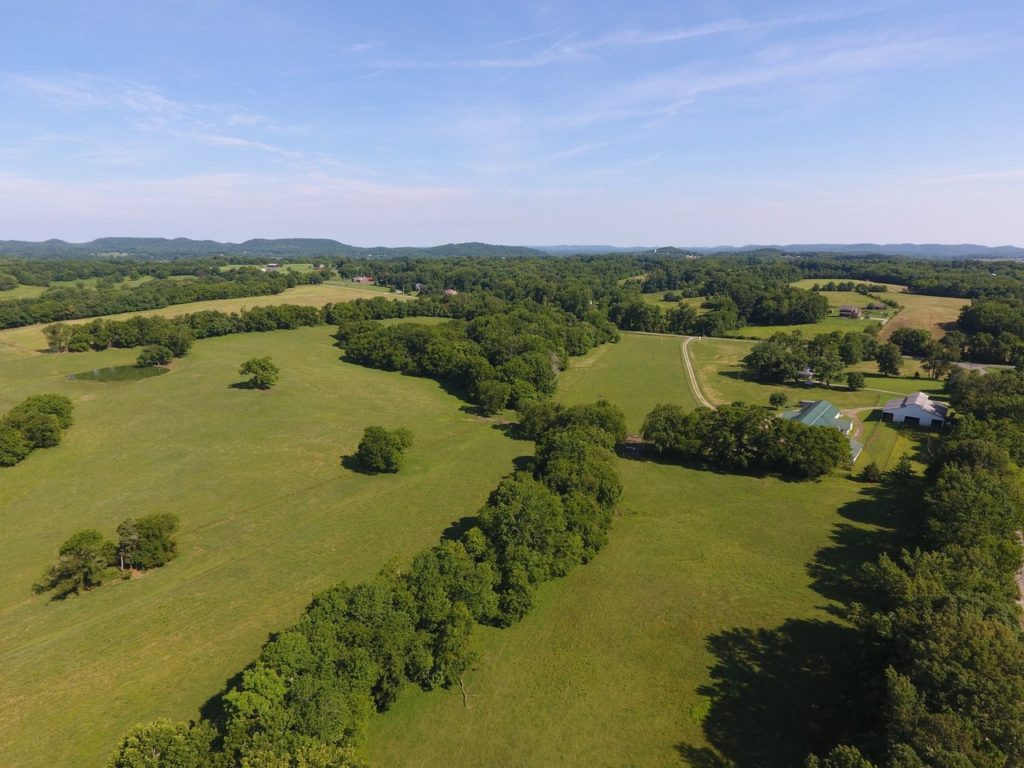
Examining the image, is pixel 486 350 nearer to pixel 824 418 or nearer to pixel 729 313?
pixel 824 418

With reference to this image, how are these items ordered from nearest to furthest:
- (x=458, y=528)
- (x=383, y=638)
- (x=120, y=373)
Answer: (x=383, y=638), (x=458, y=528), (x=120, y=373)

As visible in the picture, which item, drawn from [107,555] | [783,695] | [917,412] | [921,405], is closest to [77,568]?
[107,555]

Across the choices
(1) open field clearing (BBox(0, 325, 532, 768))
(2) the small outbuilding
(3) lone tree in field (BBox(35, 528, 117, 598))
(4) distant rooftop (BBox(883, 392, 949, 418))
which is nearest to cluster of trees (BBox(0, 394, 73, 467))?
(1) open field clearing (BBox(0, 325, 532, 768))

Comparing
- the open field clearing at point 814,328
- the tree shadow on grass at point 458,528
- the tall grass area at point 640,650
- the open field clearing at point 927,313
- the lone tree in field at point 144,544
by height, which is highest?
the open field clearing at point 927,313

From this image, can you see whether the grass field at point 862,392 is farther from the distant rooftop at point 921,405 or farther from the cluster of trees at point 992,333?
the cluster of trees at point 992,333

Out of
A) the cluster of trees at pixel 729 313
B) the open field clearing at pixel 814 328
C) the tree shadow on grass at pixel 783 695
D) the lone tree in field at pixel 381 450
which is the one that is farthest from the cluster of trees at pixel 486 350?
the tree shadow on grass at pixel 783 695
